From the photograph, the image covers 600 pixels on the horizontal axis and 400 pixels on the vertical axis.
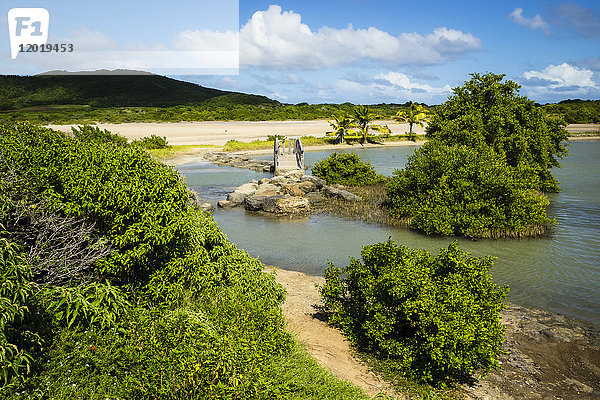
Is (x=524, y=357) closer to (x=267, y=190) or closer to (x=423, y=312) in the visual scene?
(x=423, y=312)

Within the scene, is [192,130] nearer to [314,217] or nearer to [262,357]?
[314,217]

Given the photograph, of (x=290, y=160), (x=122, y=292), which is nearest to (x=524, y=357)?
(x=122, y=292)

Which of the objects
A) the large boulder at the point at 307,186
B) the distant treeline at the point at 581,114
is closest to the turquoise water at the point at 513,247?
the large boulder at the point at 307,186

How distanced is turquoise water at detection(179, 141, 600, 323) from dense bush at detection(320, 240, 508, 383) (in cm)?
461

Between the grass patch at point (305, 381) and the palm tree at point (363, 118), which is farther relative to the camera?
the palm tree at point (363, 118)

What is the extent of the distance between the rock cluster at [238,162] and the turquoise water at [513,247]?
13.2 m

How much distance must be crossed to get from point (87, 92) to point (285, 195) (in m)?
141

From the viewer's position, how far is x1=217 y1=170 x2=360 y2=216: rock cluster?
929 inches

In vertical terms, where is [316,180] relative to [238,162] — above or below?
below

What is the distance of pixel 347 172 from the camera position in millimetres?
29750

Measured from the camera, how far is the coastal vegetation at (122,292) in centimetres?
523

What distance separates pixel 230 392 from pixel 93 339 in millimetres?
2499

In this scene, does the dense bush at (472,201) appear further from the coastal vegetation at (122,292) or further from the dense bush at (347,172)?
the coastal vegetation at (122,292)

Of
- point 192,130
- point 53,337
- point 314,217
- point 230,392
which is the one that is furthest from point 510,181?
point 192,130
